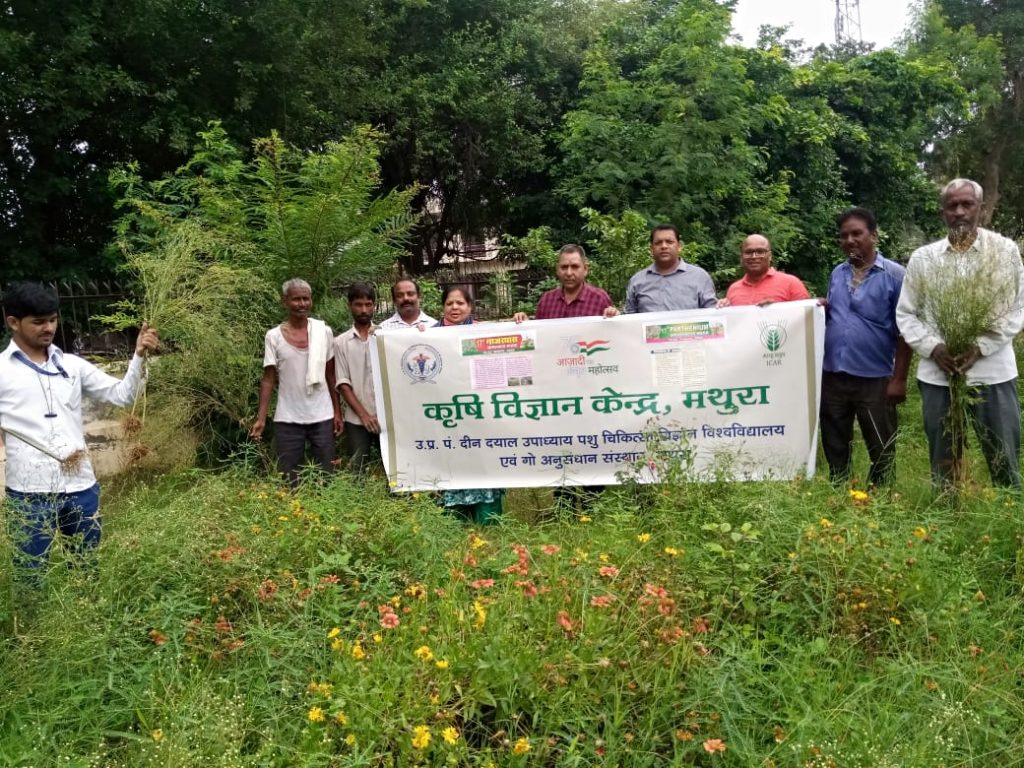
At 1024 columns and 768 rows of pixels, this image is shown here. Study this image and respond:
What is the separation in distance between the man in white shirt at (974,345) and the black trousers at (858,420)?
274 millimetres

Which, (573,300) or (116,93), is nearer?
(573,300)

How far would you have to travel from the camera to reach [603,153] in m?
9.58

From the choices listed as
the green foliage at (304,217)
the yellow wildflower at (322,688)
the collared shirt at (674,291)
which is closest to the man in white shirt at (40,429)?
the yellow wildflower at (322,688)

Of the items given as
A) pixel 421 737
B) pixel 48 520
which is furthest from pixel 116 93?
pixel 421 737

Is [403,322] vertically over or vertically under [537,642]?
over

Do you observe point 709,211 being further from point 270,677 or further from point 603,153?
point 270,677

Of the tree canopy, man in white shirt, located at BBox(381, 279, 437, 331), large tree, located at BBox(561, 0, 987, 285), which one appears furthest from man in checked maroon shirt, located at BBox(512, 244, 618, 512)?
large tree, located at BBox(561, 0, 987, 285)

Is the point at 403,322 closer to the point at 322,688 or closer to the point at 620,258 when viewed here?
the point at 620,258

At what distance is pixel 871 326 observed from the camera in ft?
13.8

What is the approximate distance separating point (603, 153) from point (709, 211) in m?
1.47

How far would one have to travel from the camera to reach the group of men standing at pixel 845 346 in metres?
3.78

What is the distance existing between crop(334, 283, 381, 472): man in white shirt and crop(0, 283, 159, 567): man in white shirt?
1.63 m

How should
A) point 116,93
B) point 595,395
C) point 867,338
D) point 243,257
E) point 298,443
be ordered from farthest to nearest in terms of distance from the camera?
point 116,93 → point 243,257 → point 298,443 → point 595,395 → point 867,338

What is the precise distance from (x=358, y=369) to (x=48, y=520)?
6.75 feet
